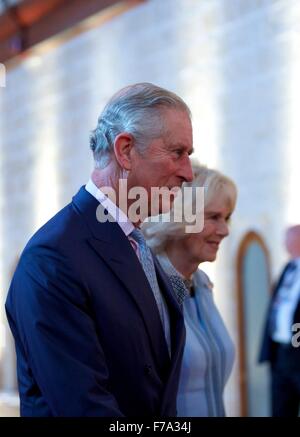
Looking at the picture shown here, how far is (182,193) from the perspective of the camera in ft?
9.46

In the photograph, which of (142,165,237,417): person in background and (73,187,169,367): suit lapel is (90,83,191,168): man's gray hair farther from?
(142,165,237,417): person in background

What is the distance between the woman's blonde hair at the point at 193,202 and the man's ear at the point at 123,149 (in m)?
0.89

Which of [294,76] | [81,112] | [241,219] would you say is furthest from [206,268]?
[81,112]

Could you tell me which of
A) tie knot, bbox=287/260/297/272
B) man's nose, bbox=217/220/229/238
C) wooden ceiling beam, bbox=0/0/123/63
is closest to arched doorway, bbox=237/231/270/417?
tie knot, bbox=287/260/297/272

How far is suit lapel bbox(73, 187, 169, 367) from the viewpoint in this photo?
6.25ft

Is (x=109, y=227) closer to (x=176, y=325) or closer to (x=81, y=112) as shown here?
(x=176, y=325)

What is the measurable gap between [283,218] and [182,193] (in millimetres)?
3415

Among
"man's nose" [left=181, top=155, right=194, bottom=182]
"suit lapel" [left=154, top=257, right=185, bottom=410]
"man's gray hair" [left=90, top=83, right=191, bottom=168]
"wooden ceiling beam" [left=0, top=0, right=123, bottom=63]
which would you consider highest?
"wooden ceiling beam" [left=0, top=0, right=123, bottom=63]

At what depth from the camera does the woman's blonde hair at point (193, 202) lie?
287 cm

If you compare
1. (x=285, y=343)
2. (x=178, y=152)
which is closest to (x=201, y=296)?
(x=178, y=152)

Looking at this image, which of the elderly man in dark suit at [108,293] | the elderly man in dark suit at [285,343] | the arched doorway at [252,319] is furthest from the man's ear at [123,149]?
the arched doorway at [252,319]

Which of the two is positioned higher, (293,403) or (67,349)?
(67,349)

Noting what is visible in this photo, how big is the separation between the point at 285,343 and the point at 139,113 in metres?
3.40

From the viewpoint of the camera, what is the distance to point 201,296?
9.62 ft
